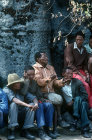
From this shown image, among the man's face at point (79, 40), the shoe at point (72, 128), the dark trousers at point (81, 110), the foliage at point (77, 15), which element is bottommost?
the shoe at point (72, 128)

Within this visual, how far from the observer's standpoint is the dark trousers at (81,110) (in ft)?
20.6

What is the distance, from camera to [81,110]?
6.33 meters

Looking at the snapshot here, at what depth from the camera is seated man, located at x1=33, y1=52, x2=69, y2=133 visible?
253 inches

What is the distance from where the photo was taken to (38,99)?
248 inches

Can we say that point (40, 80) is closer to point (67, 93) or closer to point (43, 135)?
point (67, 93)

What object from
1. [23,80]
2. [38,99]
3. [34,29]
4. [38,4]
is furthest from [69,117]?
[38,4]

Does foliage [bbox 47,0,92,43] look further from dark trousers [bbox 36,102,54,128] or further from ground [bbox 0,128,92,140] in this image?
ground [bbox 0,128,92,140]

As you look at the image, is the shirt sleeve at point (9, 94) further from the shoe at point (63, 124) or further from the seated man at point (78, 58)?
the seated man at point (78, 58)

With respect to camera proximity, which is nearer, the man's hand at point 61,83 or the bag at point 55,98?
the bag at point 55,98

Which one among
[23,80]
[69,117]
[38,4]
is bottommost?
[69,117]

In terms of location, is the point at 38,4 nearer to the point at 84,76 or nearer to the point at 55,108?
the point at 84,76

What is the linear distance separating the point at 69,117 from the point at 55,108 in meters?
0.43

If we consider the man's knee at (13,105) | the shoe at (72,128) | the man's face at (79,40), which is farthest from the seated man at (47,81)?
the man's face at (79,40)

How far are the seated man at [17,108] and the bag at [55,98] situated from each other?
457mm
